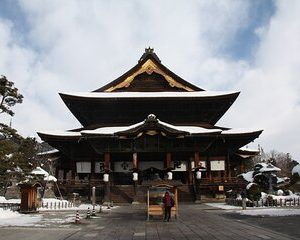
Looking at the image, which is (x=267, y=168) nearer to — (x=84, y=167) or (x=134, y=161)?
(x=134, y=161)

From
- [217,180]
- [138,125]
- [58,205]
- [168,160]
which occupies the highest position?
[138,125]

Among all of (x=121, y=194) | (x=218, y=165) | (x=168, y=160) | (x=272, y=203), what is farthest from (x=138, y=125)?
(x=272, y=203)

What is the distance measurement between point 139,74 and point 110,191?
52.3ft

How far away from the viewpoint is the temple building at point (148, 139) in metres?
38.5

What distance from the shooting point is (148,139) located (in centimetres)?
3966

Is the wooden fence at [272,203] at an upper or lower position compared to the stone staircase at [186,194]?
lower

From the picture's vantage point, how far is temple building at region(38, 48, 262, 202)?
38500 millimetres

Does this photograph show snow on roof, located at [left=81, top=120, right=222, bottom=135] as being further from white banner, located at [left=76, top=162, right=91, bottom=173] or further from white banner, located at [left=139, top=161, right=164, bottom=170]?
white banner, located at [left=139, top=161, right=164, bottom=170]

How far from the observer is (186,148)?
132 feet

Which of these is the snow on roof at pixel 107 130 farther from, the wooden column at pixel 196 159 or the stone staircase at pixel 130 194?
the wooden column at pixel 196 159

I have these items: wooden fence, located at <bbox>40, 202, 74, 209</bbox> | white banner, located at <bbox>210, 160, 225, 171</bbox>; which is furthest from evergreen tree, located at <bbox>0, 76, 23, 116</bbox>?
white banner, located at <bbox>210, 160, 225, 171</bbox>

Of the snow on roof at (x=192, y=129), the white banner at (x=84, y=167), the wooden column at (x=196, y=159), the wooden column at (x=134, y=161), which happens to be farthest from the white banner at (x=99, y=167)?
the wooden column at (x=196, y=159)

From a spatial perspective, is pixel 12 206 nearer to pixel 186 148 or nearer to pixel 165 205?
pixel 165 205

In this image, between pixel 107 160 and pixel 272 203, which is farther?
pixel 107 160
